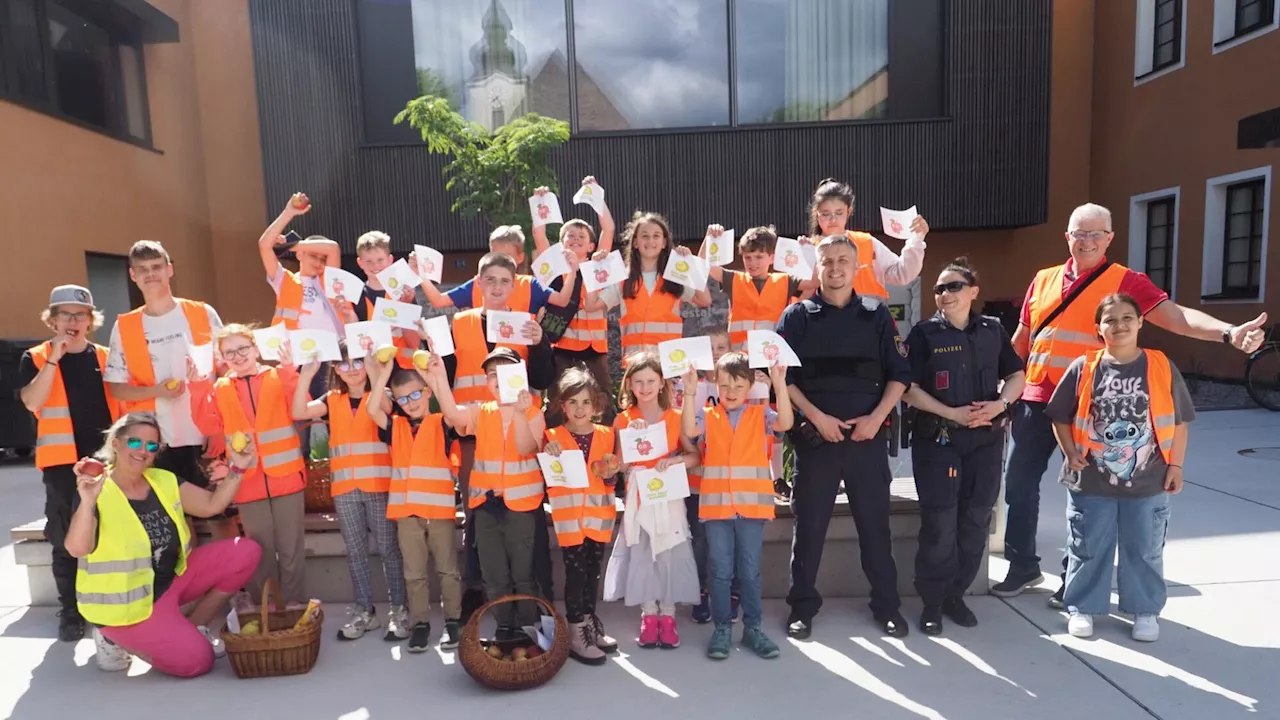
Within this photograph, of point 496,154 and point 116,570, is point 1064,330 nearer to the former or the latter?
point 116,570

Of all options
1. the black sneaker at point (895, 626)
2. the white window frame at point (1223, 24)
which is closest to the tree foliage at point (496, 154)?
the black sneaker at point (895, 626)

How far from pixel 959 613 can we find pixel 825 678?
36.9 inches

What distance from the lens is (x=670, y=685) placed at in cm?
320

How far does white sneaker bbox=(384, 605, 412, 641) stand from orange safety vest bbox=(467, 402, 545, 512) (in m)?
0.76

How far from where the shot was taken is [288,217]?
4.64 meters

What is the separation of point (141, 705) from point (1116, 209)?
1482 centimetres

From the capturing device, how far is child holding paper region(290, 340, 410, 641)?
144 inches

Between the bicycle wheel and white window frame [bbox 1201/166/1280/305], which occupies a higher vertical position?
white window frame [bbox 1201/166/1280/305]

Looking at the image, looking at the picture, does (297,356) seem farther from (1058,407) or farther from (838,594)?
(1058,407)

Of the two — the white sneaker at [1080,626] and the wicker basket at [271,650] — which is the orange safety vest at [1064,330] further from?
the wicker basket at [271,650]

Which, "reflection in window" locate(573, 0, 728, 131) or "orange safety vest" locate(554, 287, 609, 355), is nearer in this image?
"orange safety vest" locate(554, 287, 609, 355)

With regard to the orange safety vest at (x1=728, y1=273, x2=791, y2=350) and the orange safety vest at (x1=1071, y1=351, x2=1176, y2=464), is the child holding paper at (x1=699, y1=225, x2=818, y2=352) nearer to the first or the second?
the orange safety vest at (x1=728, y1=273, x2=791, y2=350)

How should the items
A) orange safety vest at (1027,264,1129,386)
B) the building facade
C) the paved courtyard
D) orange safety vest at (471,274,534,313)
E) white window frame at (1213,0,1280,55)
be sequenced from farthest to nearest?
the building facade, white window frame at (1213,0,1280,55), orange safety vest at (471,274,534,313), orange safety vest at (1027,264,1129,386), the paved courtyard

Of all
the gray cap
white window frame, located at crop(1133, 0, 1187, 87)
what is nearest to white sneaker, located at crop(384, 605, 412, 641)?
the gray cap
